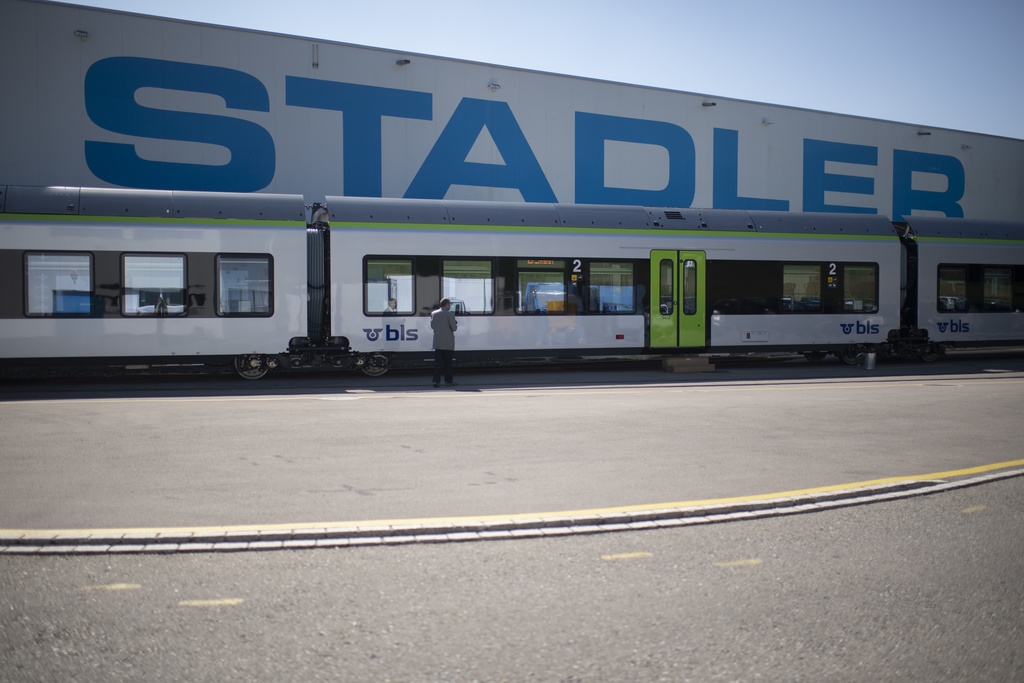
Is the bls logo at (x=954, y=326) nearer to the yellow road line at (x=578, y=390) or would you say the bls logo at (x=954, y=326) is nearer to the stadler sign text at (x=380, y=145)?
the yellow road line at (x=578, y=390)

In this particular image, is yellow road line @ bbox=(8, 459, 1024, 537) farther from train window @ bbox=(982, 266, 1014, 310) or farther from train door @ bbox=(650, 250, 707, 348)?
train window @ bbox=(982, 266, 1014, 310)

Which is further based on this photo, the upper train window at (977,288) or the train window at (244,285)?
the upper train window at (977,288)

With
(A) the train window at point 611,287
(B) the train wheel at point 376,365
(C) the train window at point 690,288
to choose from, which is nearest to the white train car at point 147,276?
(B) the train wheel at point 376,365

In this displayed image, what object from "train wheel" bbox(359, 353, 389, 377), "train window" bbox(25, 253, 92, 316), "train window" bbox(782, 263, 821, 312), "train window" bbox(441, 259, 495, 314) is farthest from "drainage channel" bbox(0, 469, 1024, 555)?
"train window" bbox(782, 263, 821, 312)

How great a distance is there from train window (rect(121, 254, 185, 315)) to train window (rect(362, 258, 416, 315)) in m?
3.52

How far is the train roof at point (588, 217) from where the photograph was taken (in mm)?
16141

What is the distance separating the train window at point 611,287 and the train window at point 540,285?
712mm

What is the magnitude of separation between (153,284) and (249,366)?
2.37 metres

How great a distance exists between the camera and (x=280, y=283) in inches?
609

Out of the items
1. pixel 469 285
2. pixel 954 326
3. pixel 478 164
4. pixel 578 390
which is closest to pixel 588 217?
pixel 469 285

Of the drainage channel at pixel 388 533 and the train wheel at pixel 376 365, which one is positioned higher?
the train wheel at pixel 376 365

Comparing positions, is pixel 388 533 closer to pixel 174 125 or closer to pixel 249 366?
pixel 249 366

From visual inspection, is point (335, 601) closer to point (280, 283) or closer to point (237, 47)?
point (280, 283)

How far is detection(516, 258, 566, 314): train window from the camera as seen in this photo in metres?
17.0
